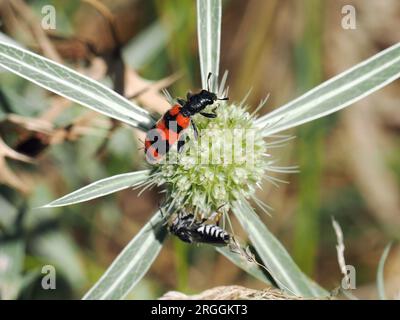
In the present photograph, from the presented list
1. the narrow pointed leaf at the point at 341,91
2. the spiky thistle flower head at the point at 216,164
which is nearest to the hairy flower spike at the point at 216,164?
the spiky thistle flower head at the point at 216,164

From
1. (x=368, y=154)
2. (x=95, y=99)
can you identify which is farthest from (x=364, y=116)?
(x=95, y=99)

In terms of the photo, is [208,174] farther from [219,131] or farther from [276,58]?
[276,58]

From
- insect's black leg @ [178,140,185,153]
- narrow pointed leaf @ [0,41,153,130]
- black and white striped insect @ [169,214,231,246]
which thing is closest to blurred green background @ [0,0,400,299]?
narrow pointed leaf @ [0,41,153,130]

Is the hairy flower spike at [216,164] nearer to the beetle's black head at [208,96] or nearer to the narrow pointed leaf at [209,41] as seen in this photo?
the beetle's black head at [208,96]

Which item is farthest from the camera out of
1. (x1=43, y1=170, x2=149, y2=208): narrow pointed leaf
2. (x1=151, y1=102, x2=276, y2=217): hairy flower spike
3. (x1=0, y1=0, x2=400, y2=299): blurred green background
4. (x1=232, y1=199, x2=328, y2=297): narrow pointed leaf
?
(x1=0, y1=0, x2=400, y2=299): blurred green background

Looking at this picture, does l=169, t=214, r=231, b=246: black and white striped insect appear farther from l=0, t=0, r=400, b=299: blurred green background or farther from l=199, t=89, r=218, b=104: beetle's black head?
l=0, t=0, r=400, b=299: blurred green background
